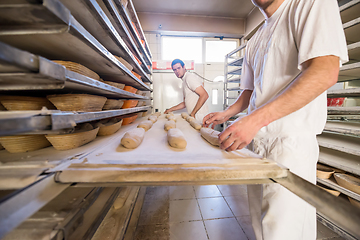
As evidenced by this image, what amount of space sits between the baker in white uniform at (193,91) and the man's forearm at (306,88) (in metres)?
2.04

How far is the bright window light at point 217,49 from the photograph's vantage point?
462 centimetres

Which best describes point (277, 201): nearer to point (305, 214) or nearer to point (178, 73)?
point (305, 214)

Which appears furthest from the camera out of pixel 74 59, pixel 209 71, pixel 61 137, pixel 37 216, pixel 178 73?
pixel 209 71

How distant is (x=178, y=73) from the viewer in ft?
10.1

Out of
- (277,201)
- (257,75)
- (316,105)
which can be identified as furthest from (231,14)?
(277,201)

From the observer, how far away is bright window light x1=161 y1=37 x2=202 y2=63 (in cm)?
445

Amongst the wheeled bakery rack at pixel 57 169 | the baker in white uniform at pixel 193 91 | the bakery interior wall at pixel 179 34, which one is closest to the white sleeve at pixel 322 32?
the wheeled bakery rack at pixel 57 169

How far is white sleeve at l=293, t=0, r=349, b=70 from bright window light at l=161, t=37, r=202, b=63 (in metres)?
4.11

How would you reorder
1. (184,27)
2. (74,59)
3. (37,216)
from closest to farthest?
(37,216), (74,59), (184,27)

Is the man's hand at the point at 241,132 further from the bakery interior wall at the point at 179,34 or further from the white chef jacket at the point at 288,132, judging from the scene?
the bakery interior wall at the point at 179,34

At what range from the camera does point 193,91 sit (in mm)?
2852

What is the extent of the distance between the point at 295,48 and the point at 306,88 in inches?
13.7

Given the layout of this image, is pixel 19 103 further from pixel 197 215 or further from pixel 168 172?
pixel 197 215

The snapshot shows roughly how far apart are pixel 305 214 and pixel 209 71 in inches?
169
